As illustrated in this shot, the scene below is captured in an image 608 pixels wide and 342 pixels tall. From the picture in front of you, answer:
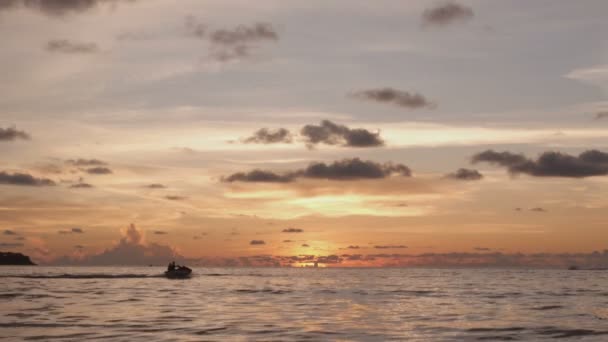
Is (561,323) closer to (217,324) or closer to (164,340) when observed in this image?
(217,324)

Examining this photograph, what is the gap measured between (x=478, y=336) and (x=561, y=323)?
1562 centimetres

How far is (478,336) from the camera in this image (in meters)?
51.0

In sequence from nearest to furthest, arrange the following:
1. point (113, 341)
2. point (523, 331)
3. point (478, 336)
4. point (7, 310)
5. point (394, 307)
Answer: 1. point (113, 341)
2. point (478, 336)
3. point (523, 331)
4. point (7, 310)
5. point (394, 307)

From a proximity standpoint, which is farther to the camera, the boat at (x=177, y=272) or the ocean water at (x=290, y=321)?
the boat at (x=177, y=272)

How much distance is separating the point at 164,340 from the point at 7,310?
30.9 meters

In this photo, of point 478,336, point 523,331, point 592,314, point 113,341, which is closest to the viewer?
point 113,341

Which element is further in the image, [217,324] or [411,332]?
[217,324]

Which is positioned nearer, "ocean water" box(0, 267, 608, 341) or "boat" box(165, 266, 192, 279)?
"ocean water" box(0, 267, 608, 341)

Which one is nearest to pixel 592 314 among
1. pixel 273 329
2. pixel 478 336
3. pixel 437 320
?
pixel 437 320

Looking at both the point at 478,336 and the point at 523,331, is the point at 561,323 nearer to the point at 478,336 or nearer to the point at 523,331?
the point at 523,331

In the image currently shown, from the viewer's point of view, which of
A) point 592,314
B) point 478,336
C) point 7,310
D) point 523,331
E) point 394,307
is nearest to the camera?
point 478,336

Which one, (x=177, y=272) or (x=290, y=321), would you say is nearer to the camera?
(x=290, y=321)

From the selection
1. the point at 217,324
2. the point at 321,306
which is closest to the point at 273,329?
the point at 217,324

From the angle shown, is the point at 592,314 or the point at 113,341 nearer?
the point at 113,341
